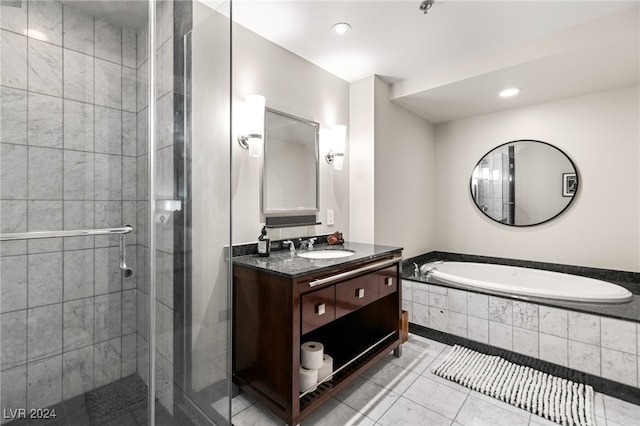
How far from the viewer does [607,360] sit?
70.2 inches

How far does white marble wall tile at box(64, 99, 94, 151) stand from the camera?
43.3 inches

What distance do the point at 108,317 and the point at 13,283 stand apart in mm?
326

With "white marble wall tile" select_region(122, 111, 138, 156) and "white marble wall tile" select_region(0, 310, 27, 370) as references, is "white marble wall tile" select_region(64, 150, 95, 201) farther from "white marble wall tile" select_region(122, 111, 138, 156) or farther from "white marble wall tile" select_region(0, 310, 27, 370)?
"white marble wall tile" select_region(0, 310, 27, 370)

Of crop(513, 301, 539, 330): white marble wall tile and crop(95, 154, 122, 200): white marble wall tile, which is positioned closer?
crop(95, 154, 122, 200): white marble wall tile

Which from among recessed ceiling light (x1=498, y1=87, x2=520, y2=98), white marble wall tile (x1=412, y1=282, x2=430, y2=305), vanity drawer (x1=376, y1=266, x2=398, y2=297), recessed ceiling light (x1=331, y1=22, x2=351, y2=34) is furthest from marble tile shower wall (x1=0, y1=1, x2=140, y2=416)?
recessed ceiling light (x1=498, y1=87, x2=520, y2=98)

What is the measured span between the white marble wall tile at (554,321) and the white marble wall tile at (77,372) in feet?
8.56

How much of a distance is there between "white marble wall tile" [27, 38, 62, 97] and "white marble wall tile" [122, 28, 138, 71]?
205mm

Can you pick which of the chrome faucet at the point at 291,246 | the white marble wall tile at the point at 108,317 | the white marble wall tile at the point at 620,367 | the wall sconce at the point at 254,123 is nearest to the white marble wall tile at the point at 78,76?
the white marble wall tile at the point at 108,317

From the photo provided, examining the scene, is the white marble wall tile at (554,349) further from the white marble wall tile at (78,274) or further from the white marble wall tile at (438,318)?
the white marble wall tile at (78,274)

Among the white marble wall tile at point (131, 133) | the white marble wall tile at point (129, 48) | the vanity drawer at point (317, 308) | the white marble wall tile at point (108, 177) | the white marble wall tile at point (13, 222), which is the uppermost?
the white marble wall tile at point (129, 48)

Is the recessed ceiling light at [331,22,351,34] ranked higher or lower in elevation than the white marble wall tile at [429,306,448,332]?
higher

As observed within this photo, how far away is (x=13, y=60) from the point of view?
1007 mm

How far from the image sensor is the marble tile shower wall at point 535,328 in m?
1.75

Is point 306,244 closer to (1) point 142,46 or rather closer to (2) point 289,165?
(2) point 289,165
